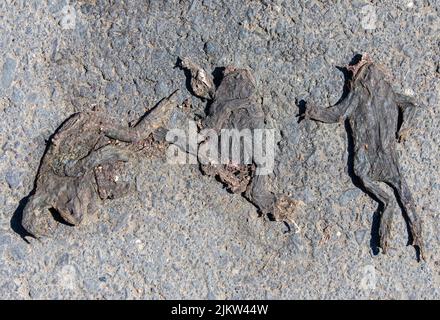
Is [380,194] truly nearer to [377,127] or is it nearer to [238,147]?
[377,127]

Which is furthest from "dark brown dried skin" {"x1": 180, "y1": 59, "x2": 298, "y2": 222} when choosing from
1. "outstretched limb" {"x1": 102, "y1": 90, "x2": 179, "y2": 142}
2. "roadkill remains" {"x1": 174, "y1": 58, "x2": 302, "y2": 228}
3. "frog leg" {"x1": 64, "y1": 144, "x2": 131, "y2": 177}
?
"frog leg" {"x1": 64, "y1": 144, "x2": 131, "y2": 177}

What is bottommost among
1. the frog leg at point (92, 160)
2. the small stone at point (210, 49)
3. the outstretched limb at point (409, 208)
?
the outstretched limb at point (409, 208)

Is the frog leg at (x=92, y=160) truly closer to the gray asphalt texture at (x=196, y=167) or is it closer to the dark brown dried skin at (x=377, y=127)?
the gray asphalt texture at (x=196, y=167)

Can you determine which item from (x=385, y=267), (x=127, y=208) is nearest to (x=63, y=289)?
(x=127, y=208)

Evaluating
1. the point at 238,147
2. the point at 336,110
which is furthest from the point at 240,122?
the point at 336,110

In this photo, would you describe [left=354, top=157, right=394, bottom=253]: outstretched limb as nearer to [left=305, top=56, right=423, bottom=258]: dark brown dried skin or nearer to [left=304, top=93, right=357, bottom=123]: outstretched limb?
[left=305, top=56, right=423, bottom=258]: dark brown dried skin

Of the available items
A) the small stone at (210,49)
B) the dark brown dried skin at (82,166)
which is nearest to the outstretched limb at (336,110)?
the small stone at (210,49)
